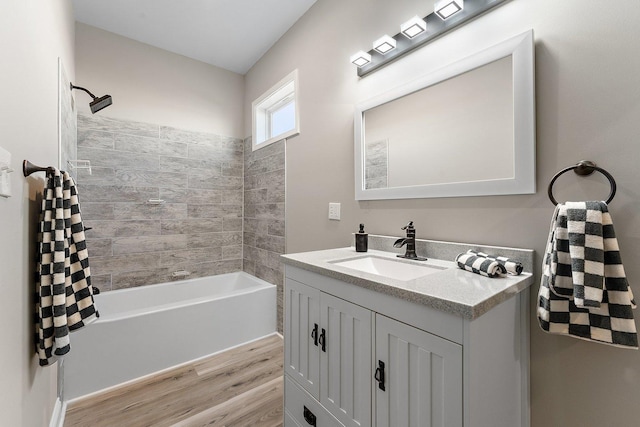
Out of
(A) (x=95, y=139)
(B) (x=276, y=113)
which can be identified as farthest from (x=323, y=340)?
(A) (x=95, y=139)

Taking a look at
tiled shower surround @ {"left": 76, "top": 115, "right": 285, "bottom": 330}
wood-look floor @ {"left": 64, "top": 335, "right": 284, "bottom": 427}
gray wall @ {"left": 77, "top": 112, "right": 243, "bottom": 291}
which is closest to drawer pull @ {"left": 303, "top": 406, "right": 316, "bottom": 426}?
wood-look floor @ {"left": 64, "top": 335, "right": 284, "bottom": 427}

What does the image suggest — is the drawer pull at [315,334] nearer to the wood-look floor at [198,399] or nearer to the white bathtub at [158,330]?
the wood-look floor at [198,399]

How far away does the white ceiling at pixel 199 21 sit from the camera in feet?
7.28

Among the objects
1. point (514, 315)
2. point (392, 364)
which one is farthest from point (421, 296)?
point (514, 315)

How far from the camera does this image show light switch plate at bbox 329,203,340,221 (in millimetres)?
2000

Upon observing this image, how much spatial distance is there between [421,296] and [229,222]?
2.80m

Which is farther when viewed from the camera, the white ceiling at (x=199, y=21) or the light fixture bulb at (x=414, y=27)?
the white ceiling at (x=199, y=21)

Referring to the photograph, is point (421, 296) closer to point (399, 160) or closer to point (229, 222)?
point (399, 160)

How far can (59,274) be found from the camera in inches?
41.6

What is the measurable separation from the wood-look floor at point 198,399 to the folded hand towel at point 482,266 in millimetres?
1411

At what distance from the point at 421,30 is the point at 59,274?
6.32ft

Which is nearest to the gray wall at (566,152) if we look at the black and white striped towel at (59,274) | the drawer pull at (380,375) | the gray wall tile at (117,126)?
the drawer pull at (380,375)

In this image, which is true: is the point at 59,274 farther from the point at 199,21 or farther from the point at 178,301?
the point at 199,21

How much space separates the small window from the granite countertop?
5.63 feet
